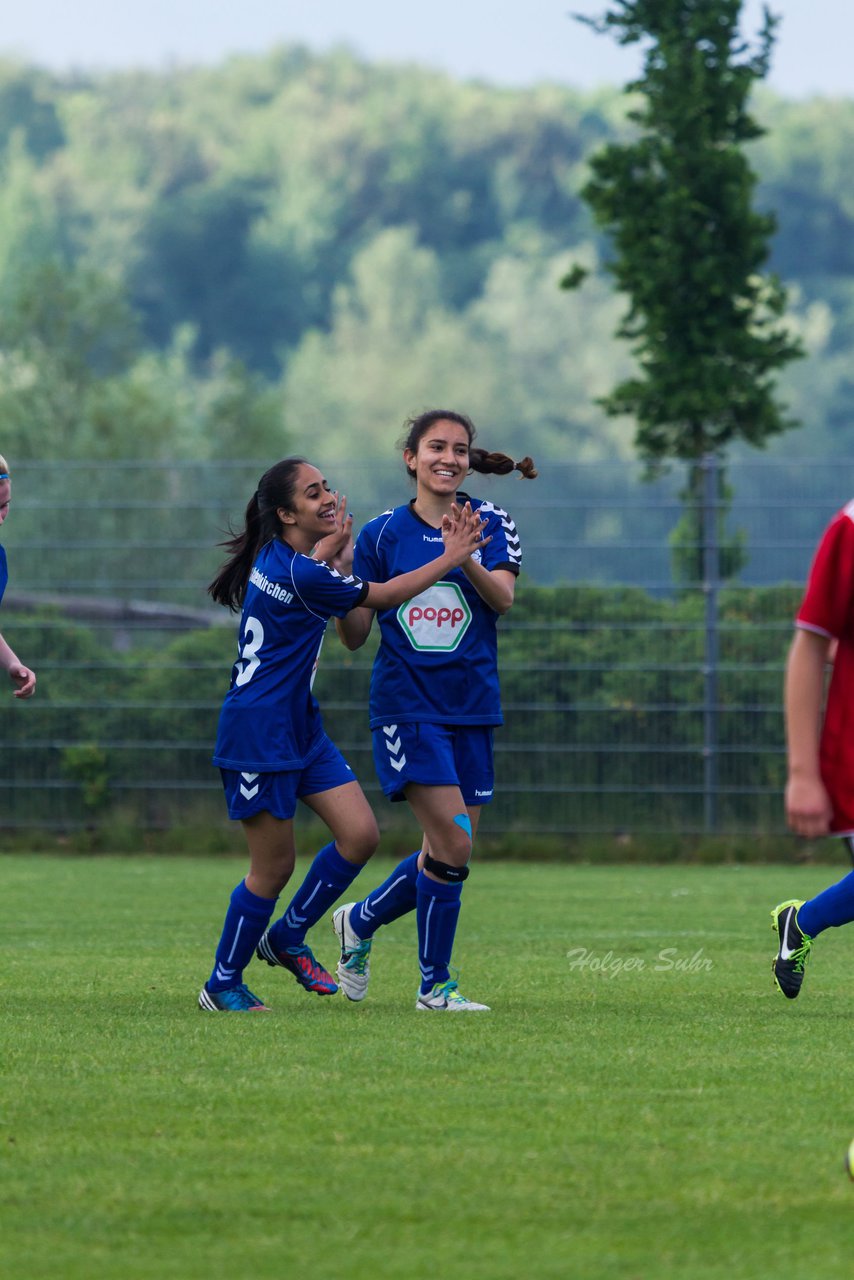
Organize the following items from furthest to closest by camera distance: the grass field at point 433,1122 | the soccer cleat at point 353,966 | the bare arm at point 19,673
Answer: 1. the bare arm at point 19,673
2. the soccer cleat at point 353,966
3. the grass field at point 433,1122

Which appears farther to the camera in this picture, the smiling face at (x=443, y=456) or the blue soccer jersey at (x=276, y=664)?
the smiling face at (x=443, y=456)

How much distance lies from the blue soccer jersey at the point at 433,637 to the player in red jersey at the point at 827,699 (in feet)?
8.71

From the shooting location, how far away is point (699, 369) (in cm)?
1712

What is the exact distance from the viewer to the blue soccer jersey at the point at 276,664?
680 centimetres

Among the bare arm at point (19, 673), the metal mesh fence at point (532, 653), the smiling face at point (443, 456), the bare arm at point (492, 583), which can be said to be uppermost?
the smiling face at point (443, 456)

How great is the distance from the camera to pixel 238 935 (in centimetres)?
689

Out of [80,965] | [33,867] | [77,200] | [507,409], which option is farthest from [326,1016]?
[77,200]

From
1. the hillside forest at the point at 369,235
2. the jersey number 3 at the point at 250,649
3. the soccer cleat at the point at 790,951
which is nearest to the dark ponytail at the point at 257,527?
the jersey number 3 at the point at 250,649

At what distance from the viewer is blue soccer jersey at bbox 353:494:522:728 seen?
698 centimetres

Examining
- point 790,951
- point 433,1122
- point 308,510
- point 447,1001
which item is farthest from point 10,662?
point 433,1122

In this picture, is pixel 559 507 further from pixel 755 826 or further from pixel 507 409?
pixel 507 409

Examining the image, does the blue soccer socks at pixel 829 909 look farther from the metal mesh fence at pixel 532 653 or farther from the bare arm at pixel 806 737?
the metal mesh fence at pixel 532 653

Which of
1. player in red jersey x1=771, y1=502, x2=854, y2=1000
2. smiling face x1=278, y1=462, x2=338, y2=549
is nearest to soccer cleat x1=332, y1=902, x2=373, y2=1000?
smiling face x1=278, y1=462, x2=338, y2=549

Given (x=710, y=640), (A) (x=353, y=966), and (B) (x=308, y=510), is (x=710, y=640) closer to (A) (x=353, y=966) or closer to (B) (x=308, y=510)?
(A) (x=353, y=966)
